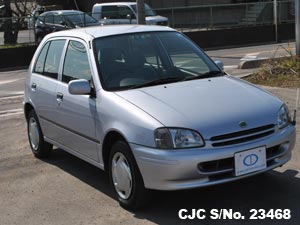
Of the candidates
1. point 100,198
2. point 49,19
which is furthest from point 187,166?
point 49,19

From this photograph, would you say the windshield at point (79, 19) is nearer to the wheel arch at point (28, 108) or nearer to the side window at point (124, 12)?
the side window at point (124, 12)

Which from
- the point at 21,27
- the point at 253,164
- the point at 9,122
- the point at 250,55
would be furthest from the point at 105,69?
the point at 21,27

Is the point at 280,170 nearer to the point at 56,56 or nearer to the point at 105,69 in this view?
the point at 105,69

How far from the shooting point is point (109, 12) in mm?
24984

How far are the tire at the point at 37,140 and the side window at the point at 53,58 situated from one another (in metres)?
0.69

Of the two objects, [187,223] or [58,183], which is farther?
[58,183]

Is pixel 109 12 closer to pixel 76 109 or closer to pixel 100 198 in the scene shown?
pixel 76 109

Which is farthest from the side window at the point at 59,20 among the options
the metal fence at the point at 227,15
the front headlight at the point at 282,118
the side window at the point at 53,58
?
the front headlight at the point at 282,118

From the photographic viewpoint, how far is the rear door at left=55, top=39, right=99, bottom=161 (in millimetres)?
5478

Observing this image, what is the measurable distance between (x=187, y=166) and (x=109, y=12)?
69.7 feet

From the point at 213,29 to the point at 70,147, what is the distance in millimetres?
19570

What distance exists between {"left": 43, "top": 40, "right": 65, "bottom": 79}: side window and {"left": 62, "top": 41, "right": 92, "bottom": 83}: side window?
0.23 m

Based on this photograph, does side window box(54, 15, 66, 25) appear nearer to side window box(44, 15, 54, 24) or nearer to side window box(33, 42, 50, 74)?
side window box(44, 15, 54, 24)

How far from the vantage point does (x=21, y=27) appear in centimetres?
2356
